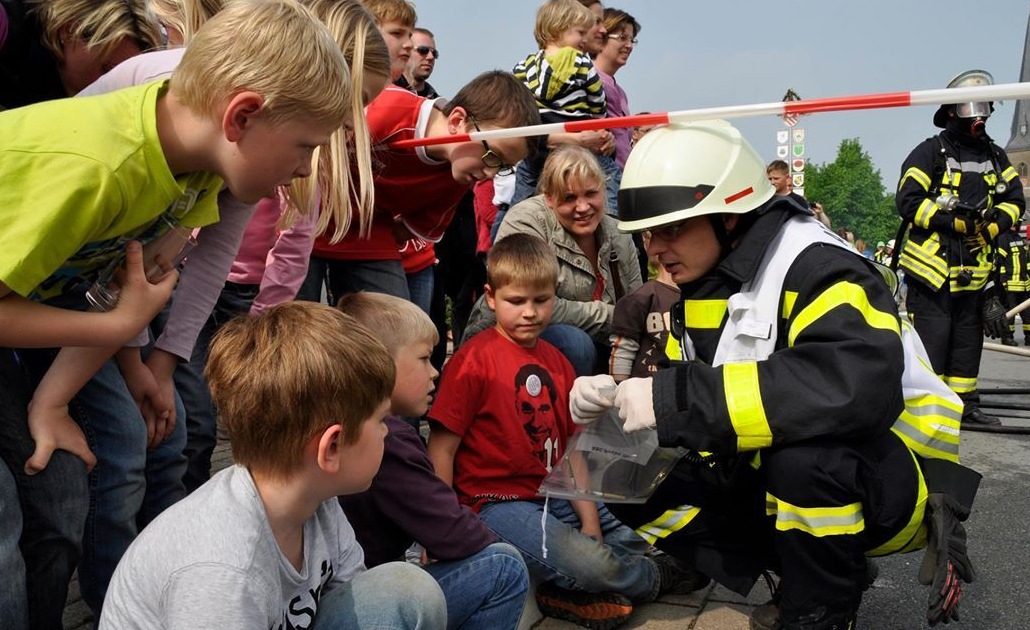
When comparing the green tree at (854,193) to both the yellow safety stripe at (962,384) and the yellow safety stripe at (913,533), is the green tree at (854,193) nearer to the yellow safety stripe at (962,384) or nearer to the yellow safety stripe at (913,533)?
the yellow safety stripe at (962,384)

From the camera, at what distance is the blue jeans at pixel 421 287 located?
4036 mm

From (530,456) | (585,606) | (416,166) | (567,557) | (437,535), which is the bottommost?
(585,606)

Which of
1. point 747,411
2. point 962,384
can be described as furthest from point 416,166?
point 962,384

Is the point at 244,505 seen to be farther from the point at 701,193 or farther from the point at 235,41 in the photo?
the point at 701,193

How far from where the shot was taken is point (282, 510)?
184 cm

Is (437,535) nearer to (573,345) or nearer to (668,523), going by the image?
(668,523)

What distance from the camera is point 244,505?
69.6 inches

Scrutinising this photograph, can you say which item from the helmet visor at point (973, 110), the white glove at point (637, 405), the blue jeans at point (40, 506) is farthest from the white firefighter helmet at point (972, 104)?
the blue jeans at point (40, 506)

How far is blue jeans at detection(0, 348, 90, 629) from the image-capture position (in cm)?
195

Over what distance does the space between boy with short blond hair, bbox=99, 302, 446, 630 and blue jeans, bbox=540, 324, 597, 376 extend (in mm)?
1869

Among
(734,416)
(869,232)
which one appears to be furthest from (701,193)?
(869,232)

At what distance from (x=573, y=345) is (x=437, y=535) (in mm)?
1570

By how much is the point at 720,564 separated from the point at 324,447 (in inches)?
55.3

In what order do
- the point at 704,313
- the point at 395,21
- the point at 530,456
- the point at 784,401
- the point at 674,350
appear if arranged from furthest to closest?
1. the point at 395,21
2. the point at 530,456
3. the point at 674,350
4. the point at 704,313
5. the point at 784,401
